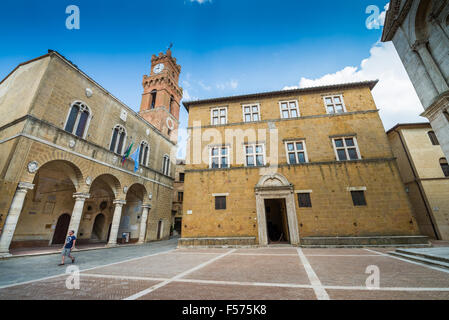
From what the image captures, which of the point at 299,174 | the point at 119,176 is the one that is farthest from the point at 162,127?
the point at 299,174

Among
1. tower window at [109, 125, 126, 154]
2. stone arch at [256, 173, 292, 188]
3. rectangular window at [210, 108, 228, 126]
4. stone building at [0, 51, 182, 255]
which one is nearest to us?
stone building at [0, 51, 182, 255]

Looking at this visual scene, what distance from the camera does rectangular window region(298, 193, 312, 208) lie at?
1314 centimetres

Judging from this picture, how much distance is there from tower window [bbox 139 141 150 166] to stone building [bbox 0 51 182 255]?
11 cm

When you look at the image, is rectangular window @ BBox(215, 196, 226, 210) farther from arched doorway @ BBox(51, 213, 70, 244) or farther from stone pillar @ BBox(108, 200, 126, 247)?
arched doorway @ BBox(51, 213, 70, 244)

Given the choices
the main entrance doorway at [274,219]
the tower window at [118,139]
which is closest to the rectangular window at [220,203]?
the main entrance doorway at [274,219]

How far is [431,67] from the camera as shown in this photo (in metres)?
8.93

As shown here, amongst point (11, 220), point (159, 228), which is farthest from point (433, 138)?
point (11, 220)

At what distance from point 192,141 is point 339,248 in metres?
13.3

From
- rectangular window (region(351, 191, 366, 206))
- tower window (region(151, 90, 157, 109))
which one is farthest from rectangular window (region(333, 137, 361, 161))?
tower window (region(151, 90, 157, 109))

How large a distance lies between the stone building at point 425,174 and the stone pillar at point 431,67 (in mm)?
11523

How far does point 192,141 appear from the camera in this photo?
1619cm

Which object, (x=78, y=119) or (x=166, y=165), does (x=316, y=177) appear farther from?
(x=78, y=119)

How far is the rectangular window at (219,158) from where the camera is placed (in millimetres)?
15234
